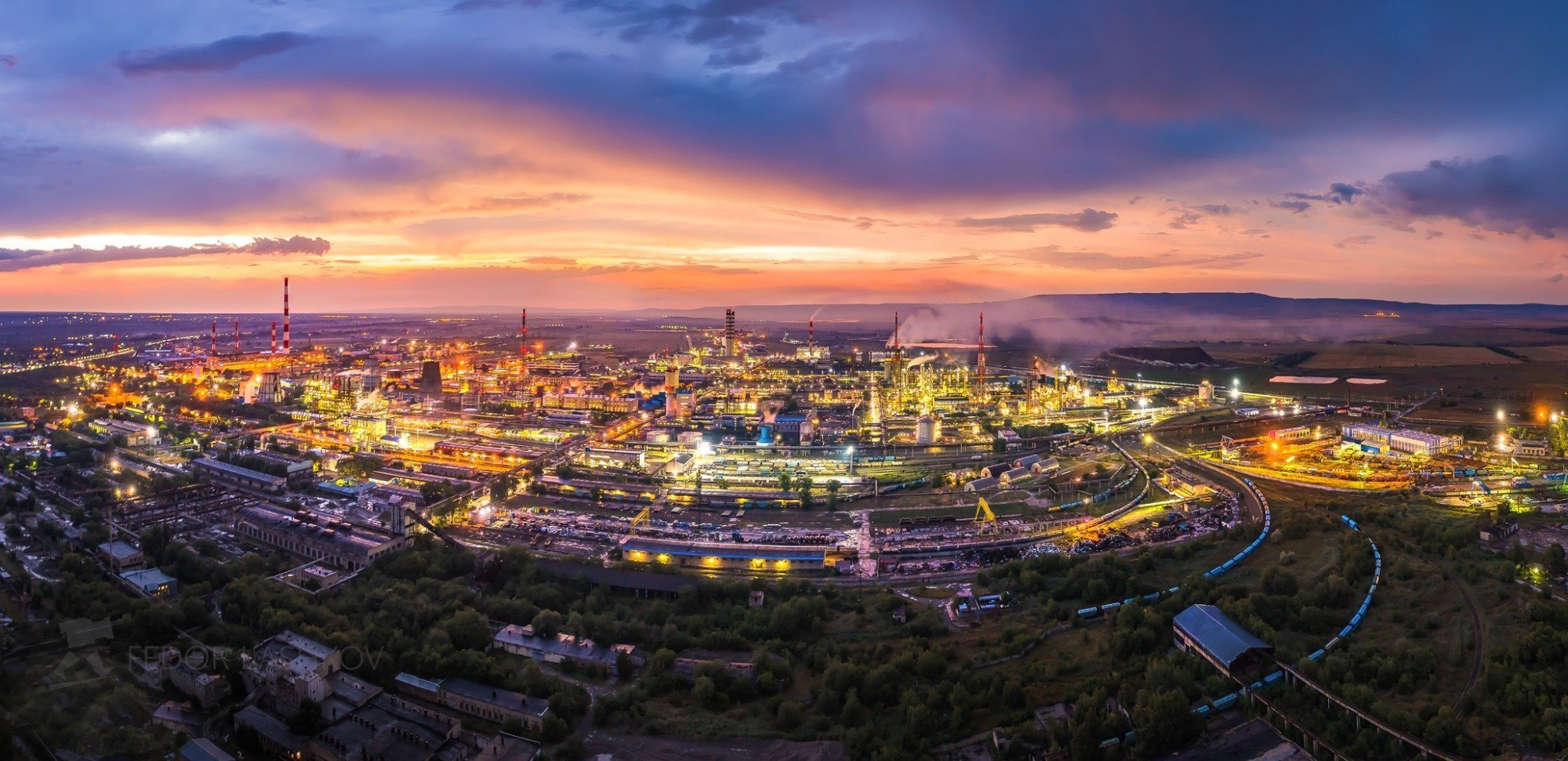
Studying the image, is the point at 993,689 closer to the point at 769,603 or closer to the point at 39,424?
the point at 769,603

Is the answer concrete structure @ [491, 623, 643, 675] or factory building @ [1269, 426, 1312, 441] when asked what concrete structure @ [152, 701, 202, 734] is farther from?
factory building @ [1269, 426, 1312, 441]

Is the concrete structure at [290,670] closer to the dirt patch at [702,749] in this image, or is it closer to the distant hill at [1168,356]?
the dirt patch at [702,749]

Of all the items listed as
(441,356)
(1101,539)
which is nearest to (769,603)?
(1101,539)

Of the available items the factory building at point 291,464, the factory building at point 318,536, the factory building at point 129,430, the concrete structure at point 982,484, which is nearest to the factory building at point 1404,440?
the concrete structure at point 982,484

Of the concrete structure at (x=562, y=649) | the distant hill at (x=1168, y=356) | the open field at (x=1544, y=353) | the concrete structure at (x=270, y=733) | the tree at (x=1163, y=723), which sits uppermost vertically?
the open field at (x=1544, y=353)

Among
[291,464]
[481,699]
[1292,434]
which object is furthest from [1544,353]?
[291,464]
